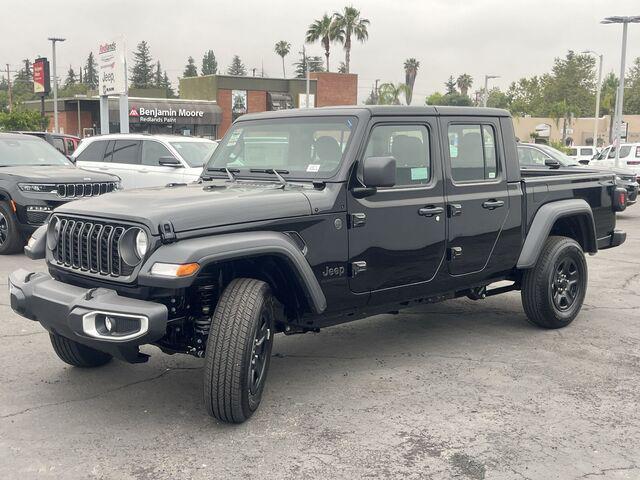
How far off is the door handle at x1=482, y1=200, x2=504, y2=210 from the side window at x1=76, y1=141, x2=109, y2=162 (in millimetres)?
9803

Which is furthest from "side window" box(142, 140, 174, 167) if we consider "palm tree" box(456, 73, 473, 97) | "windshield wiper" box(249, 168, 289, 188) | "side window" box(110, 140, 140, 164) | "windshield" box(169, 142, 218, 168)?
"palm tree" box(456, 73, 473, 97)

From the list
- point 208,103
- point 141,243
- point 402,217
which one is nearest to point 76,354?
point 141,243

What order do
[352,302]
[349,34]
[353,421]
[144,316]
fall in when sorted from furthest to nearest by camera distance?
[349,34]
[352,302]
[353,421]
[144,316]

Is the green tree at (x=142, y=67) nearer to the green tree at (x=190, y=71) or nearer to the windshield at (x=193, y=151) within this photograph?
the green tree at (x=190, y=71)

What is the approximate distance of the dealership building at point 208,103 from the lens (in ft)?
164

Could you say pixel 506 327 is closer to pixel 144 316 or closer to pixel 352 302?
pixel 352 302

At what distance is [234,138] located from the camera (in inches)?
220

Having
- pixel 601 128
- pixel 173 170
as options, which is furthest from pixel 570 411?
pixel 601 128

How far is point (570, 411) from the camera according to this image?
14.7 feet

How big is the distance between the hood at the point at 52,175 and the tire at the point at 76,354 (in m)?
5.40

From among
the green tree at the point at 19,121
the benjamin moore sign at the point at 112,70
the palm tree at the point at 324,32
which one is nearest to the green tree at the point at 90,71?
the palm tree at the point at 324,32

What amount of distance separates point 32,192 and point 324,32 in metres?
59.0

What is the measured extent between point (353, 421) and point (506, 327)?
2694 mm

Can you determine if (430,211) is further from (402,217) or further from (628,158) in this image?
(628,158)
